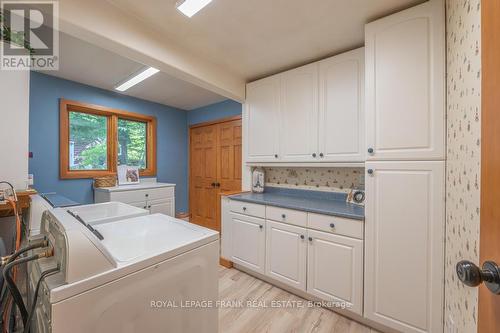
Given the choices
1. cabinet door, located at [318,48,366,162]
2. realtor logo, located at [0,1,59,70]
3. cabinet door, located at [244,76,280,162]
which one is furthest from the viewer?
cabinet door, located at [244,76,280,162]

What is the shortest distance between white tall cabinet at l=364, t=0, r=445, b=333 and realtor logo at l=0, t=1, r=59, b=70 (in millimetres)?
2150

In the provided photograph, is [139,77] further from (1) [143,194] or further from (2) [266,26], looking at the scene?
(2) [266,26]

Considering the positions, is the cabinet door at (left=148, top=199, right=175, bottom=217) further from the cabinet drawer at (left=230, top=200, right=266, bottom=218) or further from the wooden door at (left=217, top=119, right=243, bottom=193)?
the cabinet drawer at (left=230, top=200, right=266, bottom=218)

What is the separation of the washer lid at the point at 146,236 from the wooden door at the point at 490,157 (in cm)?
96

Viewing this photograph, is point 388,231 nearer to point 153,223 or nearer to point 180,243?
point 180,243

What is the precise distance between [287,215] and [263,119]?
1.17m

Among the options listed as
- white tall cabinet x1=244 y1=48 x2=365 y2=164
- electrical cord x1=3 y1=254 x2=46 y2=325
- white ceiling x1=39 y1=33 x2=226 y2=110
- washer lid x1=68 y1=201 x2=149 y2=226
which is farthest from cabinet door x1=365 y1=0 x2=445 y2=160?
white ceiling x1=39 y1=33 x2=226 y2=110

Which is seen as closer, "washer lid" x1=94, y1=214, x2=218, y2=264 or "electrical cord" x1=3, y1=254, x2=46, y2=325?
"electrical cord" x1=3, y1=254, x2=46, y2=325

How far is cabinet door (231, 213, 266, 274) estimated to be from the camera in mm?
2123

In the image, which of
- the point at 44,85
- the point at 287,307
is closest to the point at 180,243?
the point at 287,307

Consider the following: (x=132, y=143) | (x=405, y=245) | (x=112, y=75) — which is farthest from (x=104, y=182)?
(x=405, y=245)

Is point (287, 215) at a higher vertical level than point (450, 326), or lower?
higher

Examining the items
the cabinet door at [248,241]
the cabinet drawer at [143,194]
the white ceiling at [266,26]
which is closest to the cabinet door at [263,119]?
the white ceiling at [266,26]

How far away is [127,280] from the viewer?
2.40 ft
